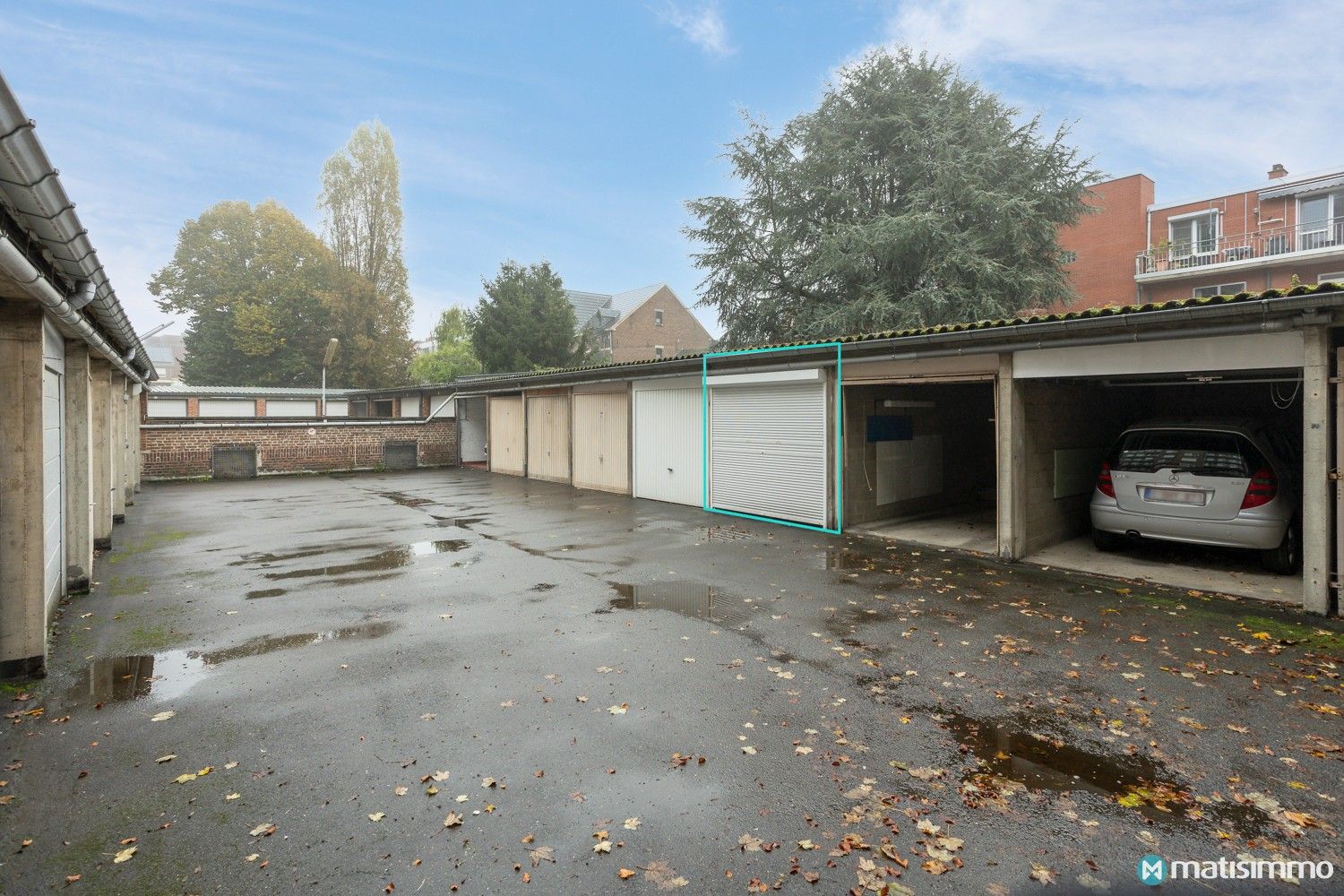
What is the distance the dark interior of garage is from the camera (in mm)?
10508

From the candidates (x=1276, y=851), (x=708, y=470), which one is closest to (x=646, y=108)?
(x=708, y=470)

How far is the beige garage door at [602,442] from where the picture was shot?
15.9 m

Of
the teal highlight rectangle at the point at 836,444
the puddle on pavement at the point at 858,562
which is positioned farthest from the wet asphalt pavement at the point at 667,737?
the teal highlight rectangle at the point at 836,444

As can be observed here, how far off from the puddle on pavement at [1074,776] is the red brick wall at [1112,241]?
29.0 meters

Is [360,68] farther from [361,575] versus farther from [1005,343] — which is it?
[1005,343]

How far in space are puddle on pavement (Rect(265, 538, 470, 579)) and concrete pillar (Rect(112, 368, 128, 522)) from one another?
5.34 meters

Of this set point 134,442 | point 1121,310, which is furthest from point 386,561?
point 134,442

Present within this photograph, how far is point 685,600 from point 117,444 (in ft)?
37.9

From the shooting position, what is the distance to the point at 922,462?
12070 millimetres

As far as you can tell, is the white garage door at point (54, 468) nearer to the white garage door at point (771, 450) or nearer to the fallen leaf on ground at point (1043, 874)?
the fallen leaf on ground at point (1043, 874)

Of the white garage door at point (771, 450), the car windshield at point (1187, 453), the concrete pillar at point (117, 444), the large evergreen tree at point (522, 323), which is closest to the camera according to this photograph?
the car windshield at point (1187, 453)

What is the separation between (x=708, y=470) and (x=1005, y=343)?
635 cm

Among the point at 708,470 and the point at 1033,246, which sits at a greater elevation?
the point at 1033,246

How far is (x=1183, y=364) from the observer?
666 cm
